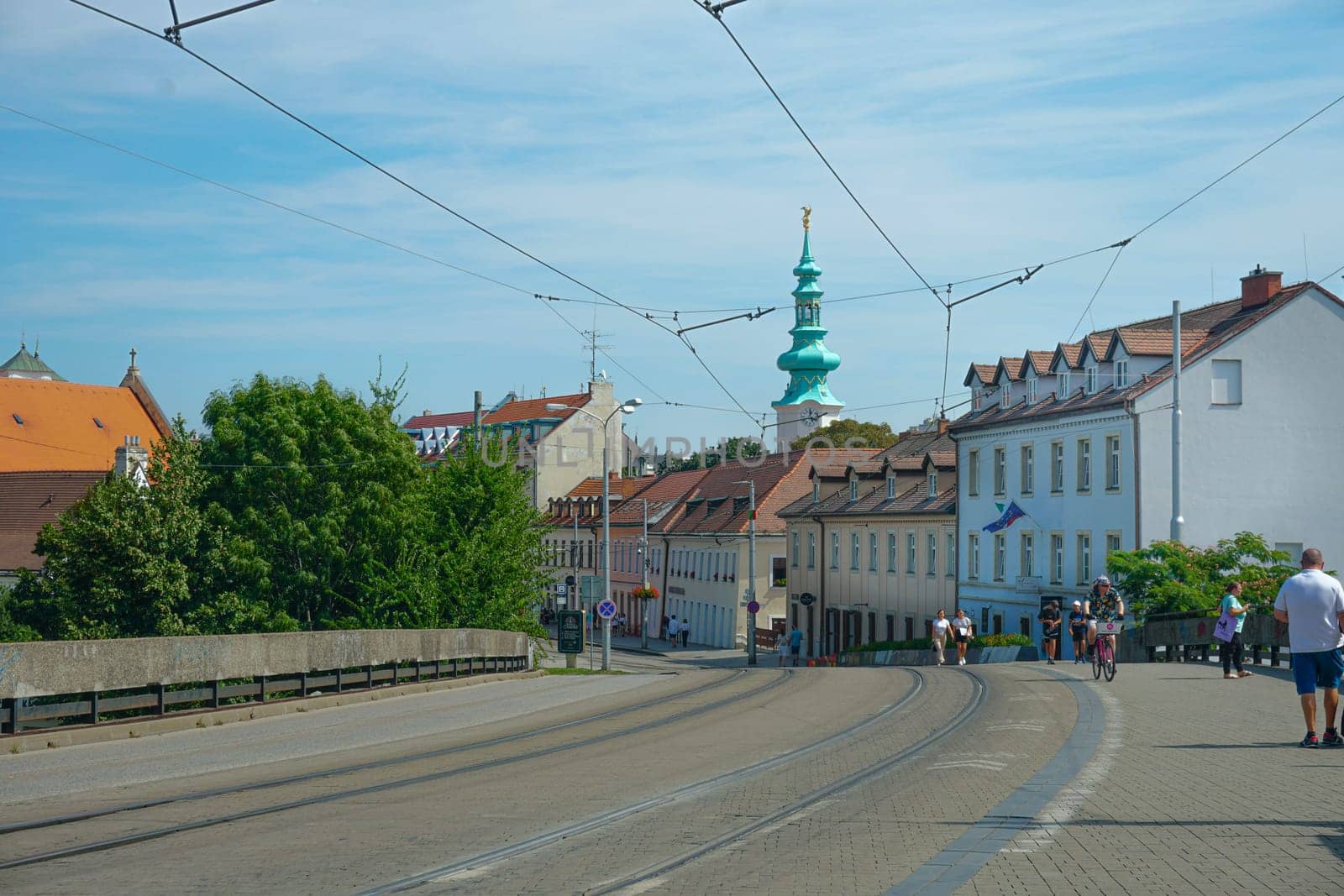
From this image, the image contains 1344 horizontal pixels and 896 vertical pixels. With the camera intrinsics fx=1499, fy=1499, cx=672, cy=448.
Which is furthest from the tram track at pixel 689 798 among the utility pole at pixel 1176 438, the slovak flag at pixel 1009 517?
the slovak flag at pixel 1009 517

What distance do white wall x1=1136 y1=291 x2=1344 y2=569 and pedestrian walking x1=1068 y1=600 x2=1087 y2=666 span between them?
14.5m

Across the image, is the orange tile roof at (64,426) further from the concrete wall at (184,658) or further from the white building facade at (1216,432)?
the concrete wall at (184,658)

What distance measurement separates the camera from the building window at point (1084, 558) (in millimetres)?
49562

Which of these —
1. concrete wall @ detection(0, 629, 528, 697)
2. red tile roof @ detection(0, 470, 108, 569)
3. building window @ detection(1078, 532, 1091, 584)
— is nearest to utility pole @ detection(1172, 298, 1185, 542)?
building window @ detection(1078, 532, 1091, 584)

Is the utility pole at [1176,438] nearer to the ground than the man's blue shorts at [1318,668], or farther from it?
farther from it

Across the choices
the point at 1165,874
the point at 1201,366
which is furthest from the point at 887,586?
the point at 1165,874

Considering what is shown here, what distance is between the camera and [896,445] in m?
76.8

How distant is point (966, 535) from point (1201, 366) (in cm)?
1470

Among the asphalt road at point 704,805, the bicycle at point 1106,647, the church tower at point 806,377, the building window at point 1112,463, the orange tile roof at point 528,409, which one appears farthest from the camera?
the church tower at point 806,377

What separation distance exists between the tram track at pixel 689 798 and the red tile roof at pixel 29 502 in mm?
59010

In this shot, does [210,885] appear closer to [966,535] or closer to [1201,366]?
[1201,366]

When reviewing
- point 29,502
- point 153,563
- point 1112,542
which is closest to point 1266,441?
point 1112,542

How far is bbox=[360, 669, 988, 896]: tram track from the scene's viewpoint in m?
8.16

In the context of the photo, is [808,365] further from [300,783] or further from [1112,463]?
[300,783]
